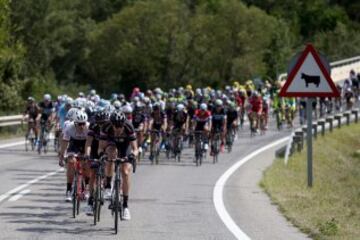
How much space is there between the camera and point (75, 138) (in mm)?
16359

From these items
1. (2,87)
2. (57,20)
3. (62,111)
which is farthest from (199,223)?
(57,20)

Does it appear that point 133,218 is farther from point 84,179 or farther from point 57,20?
point 57,20

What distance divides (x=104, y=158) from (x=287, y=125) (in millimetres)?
28136

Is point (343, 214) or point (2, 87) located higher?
point (2, 87)

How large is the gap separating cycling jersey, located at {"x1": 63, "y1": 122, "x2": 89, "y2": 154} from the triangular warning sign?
12.2 feet

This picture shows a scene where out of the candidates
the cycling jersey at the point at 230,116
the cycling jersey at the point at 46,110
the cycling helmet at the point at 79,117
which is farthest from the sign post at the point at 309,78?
the cycling jersey at the point at 46,110

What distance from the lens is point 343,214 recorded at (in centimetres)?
1611

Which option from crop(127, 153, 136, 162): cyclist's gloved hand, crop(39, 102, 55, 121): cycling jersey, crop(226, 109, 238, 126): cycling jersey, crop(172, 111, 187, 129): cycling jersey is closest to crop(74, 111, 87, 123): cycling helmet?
crop(127, 153, 136, 162): cyclist's gloved hand

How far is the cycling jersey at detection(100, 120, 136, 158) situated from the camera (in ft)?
47.7

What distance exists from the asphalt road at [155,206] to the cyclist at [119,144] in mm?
588

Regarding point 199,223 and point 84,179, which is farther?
point 84,179

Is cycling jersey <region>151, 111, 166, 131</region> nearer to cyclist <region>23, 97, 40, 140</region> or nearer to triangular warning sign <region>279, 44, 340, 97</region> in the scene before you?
cyclist <region>23, 97, 40, 140</region>

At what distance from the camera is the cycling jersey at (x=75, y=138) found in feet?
53.5

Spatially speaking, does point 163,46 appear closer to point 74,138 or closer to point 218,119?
point 218,119
